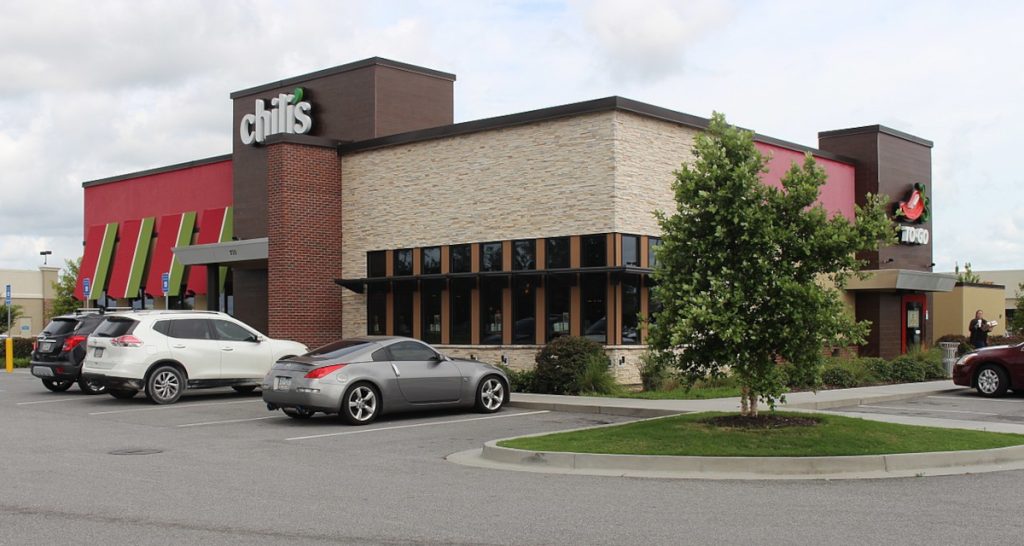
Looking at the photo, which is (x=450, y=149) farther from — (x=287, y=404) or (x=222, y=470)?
(x=222, y=470)

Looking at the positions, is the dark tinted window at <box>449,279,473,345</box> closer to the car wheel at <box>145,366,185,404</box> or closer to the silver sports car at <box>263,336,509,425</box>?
the silver sports car at <box>263,336,509,425</box>

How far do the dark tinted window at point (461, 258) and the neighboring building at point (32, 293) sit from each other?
54.7 m

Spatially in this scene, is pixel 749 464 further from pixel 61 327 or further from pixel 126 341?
pixel 61 327

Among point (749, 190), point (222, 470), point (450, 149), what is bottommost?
point (222, 470)

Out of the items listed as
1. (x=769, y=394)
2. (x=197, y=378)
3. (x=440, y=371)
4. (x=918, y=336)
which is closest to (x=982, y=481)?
(x=769, y=394)

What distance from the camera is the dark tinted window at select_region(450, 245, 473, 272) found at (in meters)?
25.2

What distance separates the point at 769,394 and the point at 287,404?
7.41m

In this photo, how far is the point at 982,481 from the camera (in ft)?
35.0

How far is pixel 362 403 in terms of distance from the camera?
16.2m

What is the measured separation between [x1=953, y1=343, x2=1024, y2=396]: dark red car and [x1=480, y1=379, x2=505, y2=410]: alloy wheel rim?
410 inches

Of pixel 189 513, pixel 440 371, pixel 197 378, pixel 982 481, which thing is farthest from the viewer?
pixel 197 378

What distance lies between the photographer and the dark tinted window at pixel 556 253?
76.3 ft

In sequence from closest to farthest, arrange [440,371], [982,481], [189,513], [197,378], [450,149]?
[189,513] < [982,481] < [440,371] < [197,378] < [450,149]

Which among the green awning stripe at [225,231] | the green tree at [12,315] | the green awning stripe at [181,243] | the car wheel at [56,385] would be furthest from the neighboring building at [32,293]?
the car wheel at [56,385]
